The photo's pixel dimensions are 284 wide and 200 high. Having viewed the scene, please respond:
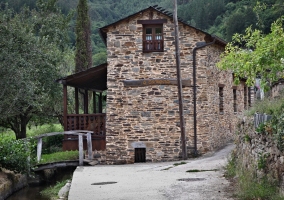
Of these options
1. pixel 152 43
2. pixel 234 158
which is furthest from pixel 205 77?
pixel 234 158

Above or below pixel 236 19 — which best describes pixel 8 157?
below

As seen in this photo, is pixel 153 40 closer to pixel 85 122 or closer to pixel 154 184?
pixel 85 122

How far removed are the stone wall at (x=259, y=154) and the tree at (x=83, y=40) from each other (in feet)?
57.7

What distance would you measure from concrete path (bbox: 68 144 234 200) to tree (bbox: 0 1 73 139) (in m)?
3.40

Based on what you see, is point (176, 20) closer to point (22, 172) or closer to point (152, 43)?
point (152, 43)

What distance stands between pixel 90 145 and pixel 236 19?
86.0ft

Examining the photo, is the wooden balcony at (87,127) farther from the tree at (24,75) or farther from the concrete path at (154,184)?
the concrete path at (154,184)

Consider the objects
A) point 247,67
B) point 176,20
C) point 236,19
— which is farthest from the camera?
point 236,19

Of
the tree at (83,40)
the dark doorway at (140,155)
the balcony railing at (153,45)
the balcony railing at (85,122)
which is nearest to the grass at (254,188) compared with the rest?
the dark doorway at (140,155)

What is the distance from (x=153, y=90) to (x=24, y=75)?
15.6 ft

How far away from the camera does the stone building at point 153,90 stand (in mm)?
17016

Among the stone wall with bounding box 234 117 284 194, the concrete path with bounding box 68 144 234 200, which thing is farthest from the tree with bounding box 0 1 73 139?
the stone wall with bounding box 234 117 284 194

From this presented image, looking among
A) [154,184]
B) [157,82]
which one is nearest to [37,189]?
[154,184]

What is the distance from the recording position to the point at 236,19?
130 feet
